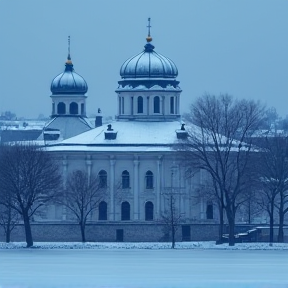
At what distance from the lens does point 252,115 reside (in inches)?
3105

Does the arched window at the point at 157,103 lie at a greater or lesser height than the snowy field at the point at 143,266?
greater

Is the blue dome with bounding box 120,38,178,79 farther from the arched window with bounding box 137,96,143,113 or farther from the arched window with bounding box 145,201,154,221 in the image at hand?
the arched window with bounding box 145,201,154,221

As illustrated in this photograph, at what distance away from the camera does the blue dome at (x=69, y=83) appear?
11800 cm

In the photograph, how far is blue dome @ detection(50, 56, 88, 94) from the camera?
11800cm

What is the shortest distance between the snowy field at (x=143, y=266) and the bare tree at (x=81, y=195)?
42.6 feet

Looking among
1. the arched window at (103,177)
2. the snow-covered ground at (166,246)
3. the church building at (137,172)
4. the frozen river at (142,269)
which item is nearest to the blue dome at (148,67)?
the church building at (137,172)

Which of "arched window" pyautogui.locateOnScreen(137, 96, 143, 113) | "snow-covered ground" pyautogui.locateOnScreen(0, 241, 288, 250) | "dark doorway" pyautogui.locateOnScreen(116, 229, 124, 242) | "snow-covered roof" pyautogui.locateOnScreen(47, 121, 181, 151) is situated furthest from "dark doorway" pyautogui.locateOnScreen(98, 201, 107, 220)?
"snow-covered ground" pyautogui.locateOnScreen(0, 241, 288, 250)

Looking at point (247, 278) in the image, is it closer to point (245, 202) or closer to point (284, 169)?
point (284, 169)

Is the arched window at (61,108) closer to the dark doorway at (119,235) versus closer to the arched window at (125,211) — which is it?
the arched window at (125,211)

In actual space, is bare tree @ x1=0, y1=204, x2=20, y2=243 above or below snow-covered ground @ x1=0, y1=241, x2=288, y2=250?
above

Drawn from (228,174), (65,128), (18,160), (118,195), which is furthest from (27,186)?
(65,128)

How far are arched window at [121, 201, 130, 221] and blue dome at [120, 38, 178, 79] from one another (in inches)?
396

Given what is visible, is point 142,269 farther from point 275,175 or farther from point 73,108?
point 73,108

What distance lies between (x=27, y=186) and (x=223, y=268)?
2460 centimetres
